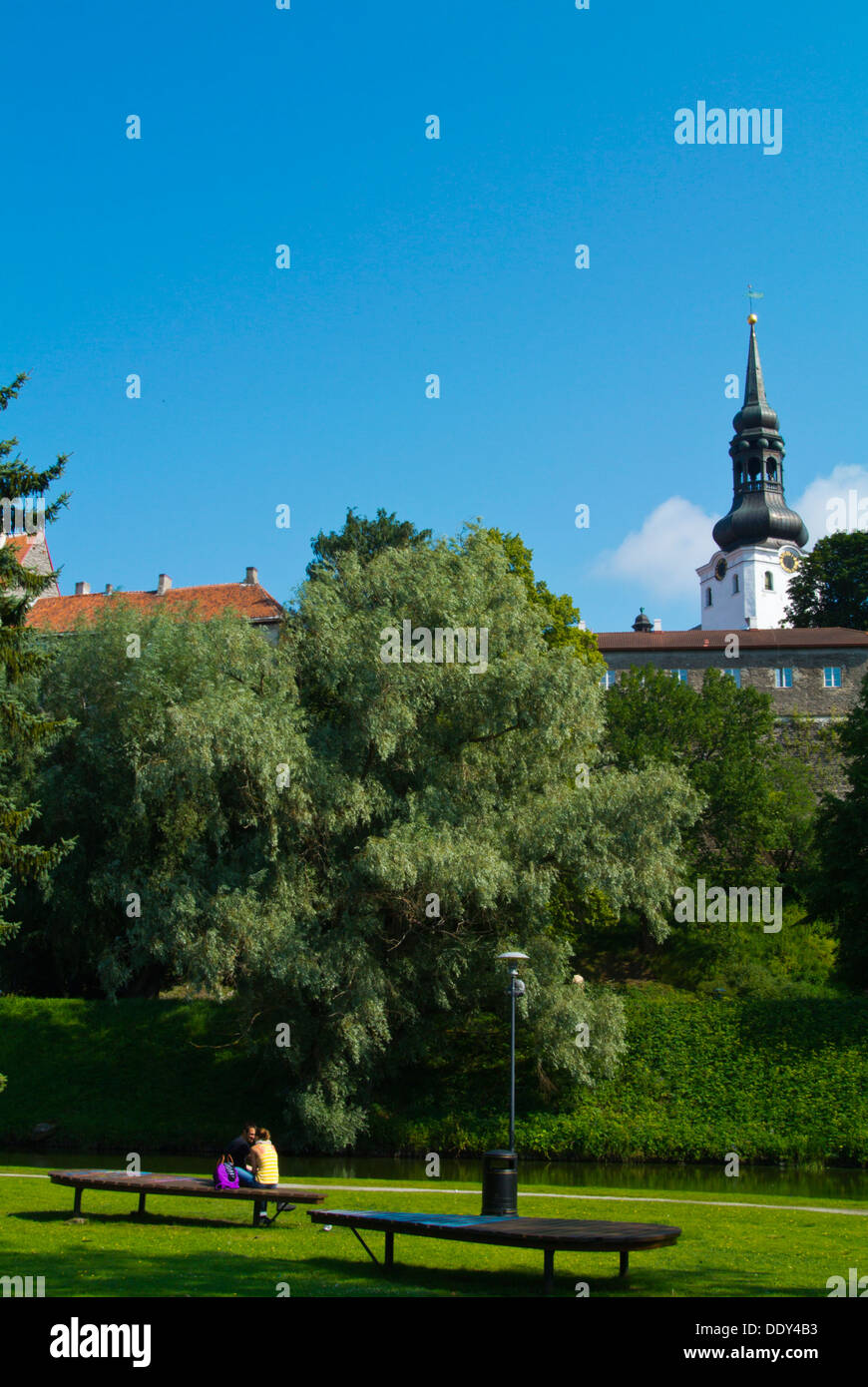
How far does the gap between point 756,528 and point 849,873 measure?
257 feet

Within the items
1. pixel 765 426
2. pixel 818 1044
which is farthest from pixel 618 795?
pixel 765 426

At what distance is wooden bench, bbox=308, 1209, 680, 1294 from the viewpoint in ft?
31.5

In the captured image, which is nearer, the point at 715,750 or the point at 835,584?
the point at 715,750

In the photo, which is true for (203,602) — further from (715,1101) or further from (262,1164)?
(262,1164)

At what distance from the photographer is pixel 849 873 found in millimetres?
36469

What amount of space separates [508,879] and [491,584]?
295 inches

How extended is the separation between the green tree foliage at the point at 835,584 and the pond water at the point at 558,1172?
198 feet

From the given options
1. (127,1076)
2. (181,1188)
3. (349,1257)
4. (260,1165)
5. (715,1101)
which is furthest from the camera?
(127,1076)

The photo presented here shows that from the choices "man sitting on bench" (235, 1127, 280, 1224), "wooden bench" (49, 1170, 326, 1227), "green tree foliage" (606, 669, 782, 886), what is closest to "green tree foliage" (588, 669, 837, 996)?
"green tree foliage" (606, 669, 782, 886)

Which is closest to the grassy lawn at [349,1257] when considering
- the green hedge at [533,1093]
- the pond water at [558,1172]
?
the pond water at [558,1172]

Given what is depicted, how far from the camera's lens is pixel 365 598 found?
3036 centimetres

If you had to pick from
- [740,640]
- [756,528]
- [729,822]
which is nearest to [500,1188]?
[729,822]

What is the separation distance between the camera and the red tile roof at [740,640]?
239ft

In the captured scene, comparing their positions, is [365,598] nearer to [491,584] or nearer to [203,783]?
[491,584]
